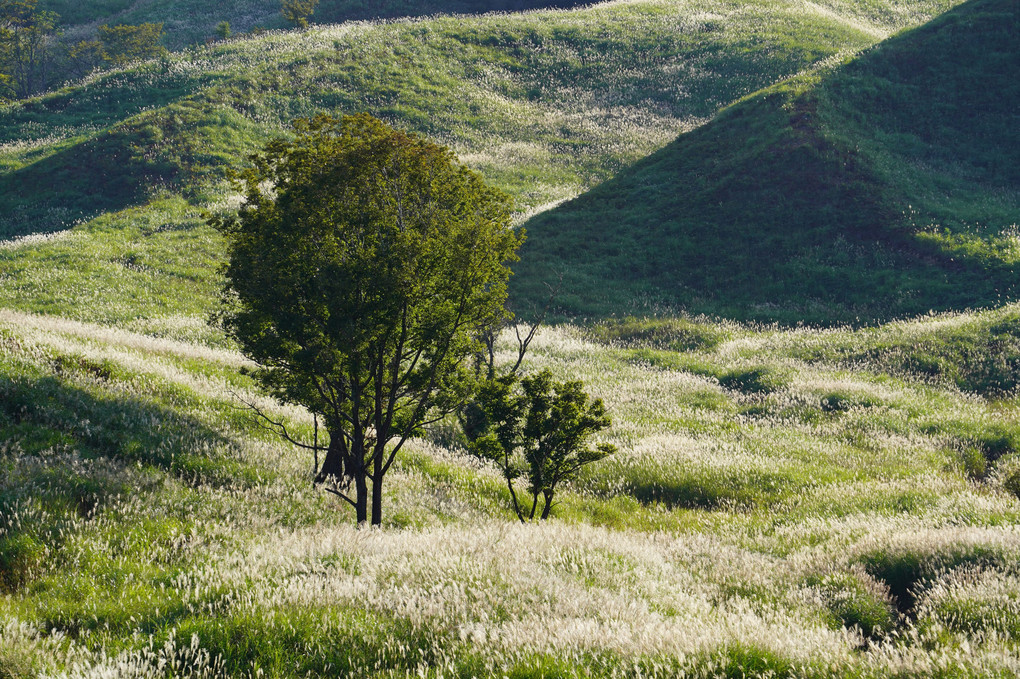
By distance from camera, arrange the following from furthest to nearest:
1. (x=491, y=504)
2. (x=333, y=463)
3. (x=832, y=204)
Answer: (x=832, y=204) < (x=491, y=504) < (x=333, y=463)

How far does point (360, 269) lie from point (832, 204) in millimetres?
31141

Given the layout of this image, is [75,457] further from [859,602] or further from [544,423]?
[859,602]

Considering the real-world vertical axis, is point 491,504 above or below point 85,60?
below

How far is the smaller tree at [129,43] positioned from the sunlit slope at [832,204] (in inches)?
2374

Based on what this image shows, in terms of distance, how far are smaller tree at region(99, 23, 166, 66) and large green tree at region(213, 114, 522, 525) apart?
77623mm

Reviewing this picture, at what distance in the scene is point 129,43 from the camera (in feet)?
237

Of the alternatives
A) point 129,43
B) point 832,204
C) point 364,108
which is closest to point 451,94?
point 364,108

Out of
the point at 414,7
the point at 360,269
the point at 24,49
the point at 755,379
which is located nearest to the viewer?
the point at 360,269

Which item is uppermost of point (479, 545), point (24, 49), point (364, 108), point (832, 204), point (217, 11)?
point (217, 11)

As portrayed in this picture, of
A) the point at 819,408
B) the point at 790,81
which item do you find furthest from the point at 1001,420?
the point at 790,81

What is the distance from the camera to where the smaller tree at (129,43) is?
71750 mm

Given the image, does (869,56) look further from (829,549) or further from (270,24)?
(270,24)

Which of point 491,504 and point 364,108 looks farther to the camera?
point 364,108

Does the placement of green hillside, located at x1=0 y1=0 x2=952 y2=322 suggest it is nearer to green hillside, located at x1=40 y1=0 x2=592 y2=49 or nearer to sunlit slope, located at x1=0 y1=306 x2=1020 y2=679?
sunlit slope, located at x1=0 y1=306 x2=1020 y2=679
